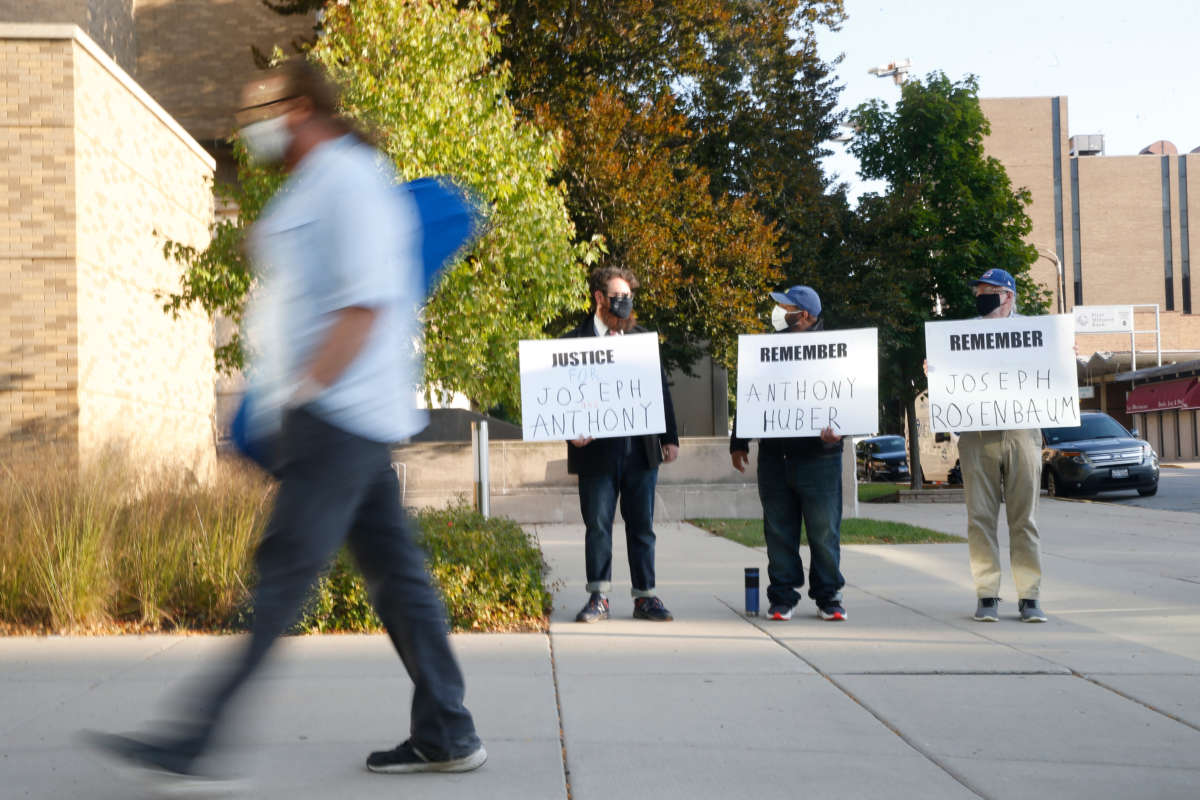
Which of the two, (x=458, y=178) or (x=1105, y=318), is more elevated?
(x=1105, y=318)

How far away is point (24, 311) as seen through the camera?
450 inches

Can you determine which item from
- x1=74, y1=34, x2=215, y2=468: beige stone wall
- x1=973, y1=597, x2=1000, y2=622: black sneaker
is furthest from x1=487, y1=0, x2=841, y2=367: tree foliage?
x1=973, y1=597, x2=1000, y2=622: black sneaker

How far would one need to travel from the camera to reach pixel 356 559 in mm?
3826

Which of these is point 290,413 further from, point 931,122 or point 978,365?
point 931,122

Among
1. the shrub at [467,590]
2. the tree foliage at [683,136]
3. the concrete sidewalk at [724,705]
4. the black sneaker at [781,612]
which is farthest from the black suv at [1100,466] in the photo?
the shrub at [467,590]

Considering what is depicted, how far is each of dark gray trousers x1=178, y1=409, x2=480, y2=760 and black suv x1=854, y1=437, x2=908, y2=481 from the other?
118 ft

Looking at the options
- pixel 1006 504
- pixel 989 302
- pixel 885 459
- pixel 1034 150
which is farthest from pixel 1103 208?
pixel 1006 504

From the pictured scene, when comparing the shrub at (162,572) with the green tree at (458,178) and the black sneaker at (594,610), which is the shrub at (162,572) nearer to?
the black sneaker at (594,610)

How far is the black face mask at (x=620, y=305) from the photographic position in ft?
24.0

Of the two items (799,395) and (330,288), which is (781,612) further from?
(330,288)

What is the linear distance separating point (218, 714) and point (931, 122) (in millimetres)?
24682

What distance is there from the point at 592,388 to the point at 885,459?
34625 mm

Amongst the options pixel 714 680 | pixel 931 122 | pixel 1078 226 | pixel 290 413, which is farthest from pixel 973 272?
pixel 1078 226

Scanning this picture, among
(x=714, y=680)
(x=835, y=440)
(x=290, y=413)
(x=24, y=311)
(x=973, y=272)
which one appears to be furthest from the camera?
(x=973, y=272)
